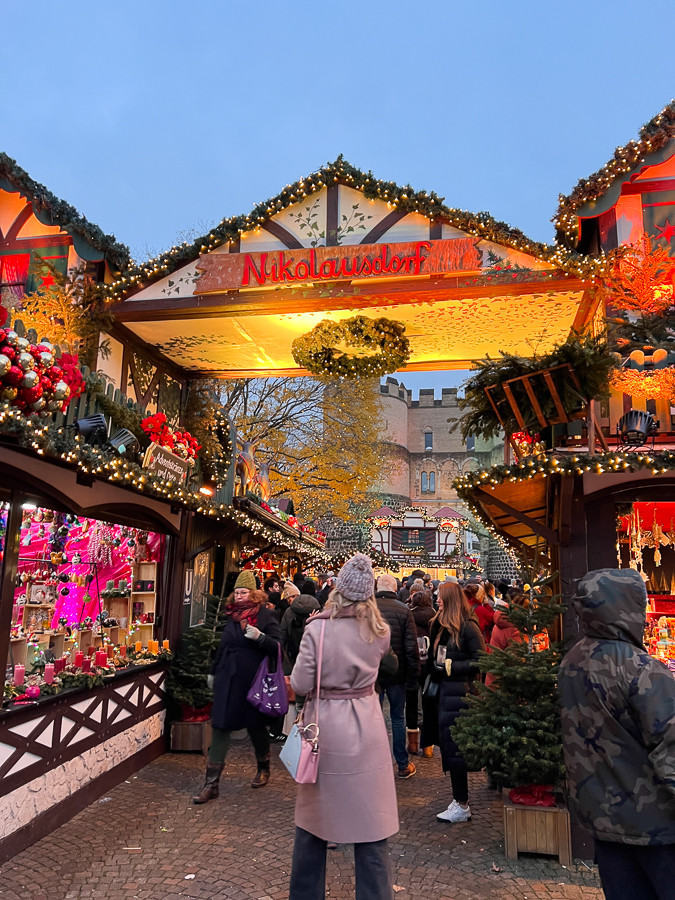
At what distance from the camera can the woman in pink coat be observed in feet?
10.1

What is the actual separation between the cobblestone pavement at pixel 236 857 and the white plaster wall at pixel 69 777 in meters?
0.23

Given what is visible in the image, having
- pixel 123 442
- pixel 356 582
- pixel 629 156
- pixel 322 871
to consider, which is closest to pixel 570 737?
pixel 356 582

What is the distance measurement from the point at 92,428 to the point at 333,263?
3.34m

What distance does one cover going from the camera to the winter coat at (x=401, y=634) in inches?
242

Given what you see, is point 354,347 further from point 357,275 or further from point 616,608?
point 616,608

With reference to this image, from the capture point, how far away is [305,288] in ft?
23.8

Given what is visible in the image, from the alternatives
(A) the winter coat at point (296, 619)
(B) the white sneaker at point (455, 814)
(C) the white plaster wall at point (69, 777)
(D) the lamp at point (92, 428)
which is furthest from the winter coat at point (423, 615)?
(D) the lamp at point (92, 428)

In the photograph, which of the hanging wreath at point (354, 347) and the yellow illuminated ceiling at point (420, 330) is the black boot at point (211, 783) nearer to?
the hanging wreath at point (354, 347)

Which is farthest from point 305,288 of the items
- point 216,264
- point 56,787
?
point 56,787

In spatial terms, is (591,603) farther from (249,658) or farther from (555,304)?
(555,304)

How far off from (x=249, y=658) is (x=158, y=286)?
4.56 metres

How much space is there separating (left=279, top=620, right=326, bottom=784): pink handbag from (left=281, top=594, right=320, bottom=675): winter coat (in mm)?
4266

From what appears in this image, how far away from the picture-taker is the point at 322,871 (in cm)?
315

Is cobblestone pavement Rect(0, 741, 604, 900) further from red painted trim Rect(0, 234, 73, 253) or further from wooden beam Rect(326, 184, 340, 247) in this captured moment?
red painted trim Rect(0, 234, 73, 253)
